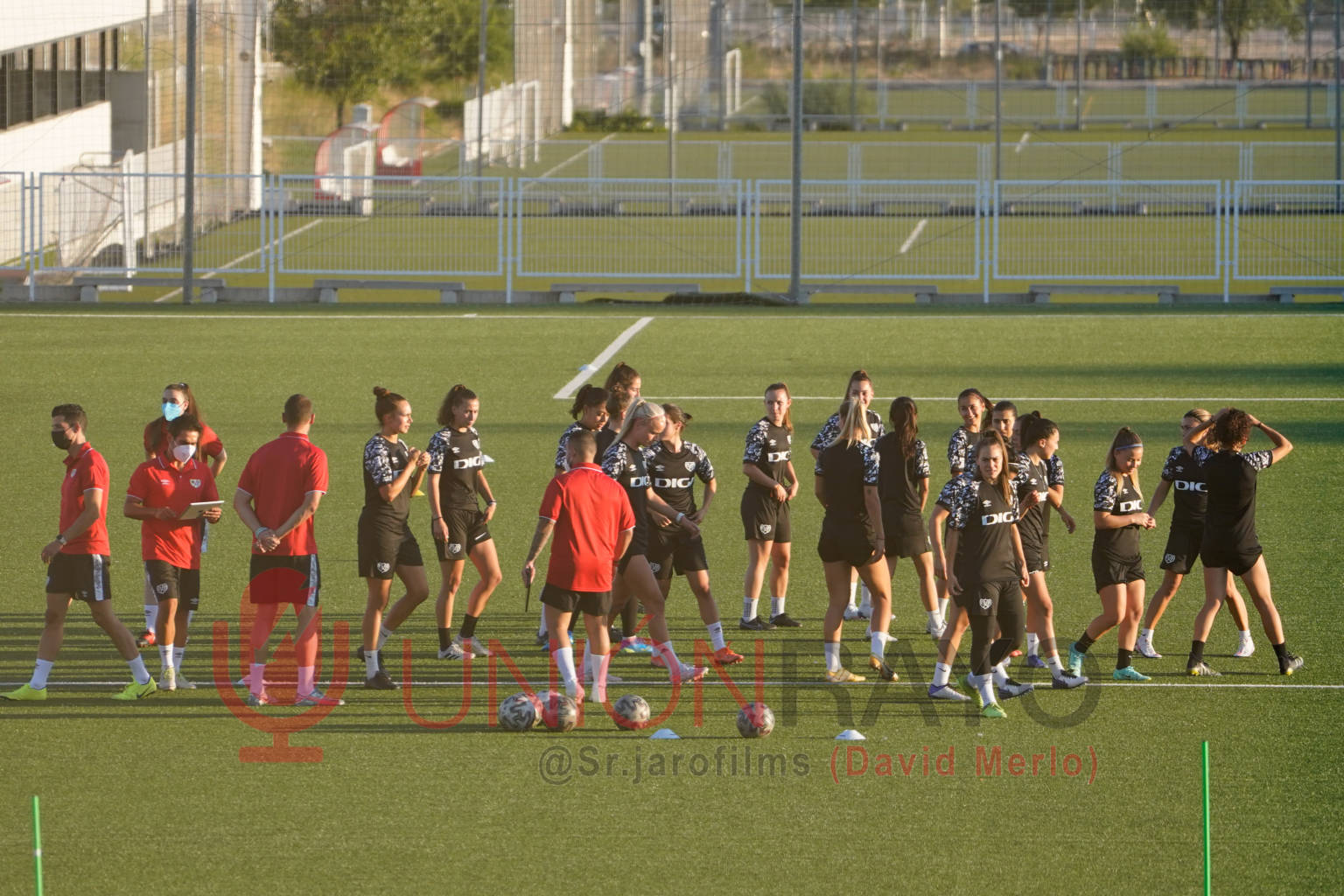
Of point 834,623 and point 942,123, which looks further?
point 942,123

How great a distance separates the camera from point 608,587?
1034 centimetres

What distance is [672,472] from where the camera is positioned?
11.4 metres

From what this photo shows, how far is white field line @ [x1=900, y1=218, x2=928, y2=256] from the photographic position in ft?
112

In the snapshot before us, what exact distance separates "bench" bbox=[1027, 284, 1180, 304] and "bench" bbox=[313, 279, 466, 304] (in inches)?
357

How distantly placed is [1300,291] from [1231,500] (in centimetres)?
1923

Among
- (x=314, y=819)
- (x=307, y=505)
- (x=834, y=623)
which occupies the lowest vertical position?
(x=314, y=819)

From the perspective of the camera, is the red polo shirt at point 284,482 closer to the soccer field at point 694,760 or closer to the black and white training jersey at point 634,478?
the soccer field at point 694,760

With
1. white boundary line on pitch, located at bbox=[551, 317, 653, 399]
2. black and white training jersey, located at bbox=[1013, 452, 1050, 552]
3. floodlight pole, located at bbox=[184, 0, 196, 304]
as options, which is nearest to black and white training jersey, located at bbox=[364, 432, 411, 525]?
black and white training jersey, located at bbox=[1013, 452, 1050, 552]

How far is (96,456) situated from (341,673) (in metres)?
2.07

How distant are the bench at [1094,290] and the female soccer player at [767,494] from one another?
55.3 feet

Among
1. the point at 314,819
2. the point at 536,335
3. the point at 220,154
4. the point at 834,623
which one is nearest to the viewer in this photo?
the point at 314,819

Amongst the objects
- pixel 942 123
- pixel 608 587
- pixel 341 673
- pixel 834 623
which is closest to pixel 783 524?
pixel 834 623

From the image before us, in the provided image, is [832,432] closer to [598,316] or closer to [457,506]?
[457,506]

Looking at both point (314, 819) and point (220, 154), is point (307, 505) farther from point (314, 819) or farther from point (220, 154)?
point (220, 154)
